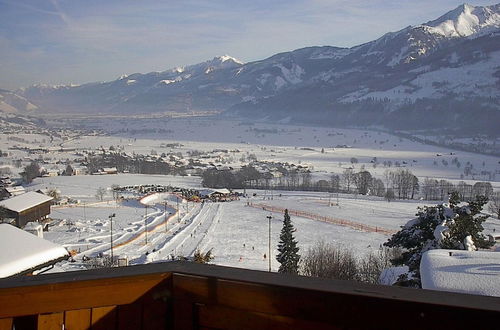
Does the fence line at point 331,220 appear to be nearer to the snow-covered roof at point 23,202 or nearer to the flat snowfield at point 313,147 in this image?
the snow-covered roof at point 23,202

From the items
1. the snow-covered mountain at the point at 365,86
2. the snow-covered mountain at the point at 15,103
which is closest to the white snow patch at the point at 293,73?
the snow-covered mountain at the point at 365,86

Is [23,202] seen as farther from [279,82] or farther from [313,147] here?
[279,82]

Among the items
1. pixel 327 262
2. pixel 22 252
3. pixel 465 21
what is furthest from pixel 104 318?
pixel 465 21

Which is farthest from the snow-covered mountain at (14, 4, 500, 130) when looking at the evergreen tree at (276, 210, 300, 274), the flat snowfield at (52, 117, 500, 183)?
the evergreen tree at (276, 210, 300, 274)

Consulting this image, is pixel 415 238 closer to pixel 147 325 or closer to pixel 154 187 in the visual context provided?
pixel 147 325

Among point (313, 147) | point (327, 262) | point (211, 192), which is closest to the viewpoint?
point (327, 262)
